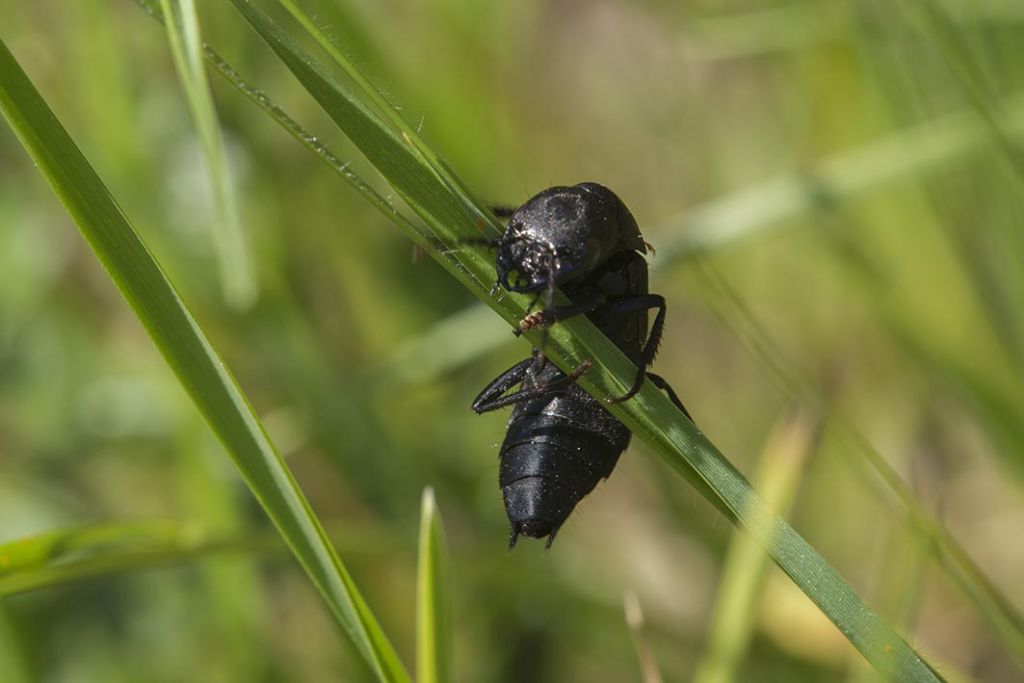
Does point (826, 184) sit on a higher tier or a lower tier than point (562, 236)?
lower

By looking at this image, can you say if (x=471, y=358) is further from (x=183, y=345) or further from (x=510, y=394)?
(x=183, y=345)

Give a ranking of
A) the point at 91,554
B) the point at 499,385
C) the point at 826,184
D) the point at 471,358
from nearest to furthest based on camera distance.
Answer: the point at 91,554, the point at 499,385, the point at 826,184, the point at 471,358

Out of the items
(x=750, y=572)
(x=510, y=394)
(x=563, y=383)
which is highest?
(x=510, y=394)

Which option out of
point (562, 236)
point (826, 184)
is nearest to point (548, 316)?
point (562, 236)

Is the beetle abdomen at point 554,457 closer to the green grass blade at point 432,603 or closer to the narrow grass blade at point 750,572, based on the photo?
the narrow grass blade at point 750,572

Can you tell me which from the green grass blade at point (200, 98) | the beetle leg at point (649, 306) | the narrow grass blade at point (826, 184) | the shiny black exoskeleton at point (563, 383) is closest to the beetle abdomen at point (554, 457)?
the shiny black exoskeleton at point (563, 383)

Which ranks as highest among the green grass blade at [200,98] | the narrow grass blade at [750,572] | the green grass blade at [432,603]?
the green grass blade at [200,98]

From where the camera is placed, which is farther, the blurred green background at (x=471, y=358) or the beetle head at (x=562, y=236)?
the blurred green background at (x=471, y=358)
